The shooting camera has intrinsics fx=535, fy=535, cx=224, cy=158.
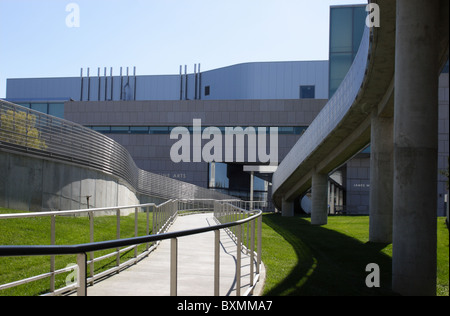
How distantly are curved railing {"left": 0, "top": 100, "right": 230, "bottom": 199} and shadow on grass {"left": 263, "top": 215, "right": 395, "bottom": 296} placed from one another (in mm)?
8899

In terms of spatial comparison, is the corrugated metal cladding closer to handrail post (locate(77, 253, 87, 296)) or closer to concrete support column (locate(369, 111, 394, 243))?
concrete support column (locate(369, 111, 394, 243))

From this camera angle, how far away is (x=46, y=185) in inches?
725

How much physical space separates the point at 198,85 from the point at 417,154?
58025mm

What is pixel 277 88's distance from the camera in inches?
2421

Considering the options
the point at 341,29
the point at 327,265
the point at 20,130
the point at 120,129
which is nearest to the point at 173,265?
the point at 327,265

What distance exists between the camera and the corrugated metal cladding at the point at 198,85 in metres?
60.8

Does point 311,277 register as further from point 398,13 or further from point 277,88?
point 277,88

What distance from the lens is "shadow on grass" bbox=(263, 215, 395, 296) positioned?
9047 millimetres

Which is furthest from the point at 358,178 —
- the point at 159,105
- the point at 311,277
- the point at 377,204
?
the point at 311,277

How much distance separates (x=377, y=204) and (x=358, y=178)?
33363 mm

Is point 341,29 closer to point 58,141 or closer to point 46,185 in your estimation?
point 58,141

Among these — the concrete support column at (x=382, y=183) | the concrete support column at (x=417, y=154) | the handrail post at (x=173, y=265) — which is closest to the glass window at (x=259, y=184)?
the concrete support column at (x=382, y=183)

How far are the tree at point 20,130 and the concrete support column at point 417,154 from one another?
1213 cm

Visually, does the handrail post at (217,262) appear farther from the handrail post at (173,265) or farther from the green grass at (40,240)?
the green grass at (40,240)
